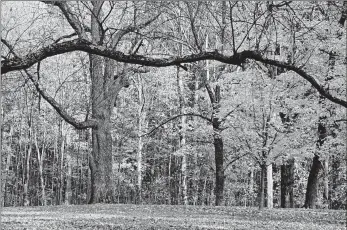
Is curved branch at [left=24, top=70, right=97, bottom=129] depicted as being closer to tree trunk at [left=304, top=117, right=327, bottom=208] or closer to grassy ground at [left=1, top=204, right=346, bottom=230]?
grassy ground at [left=1, top=204, right=346, bottom=230]

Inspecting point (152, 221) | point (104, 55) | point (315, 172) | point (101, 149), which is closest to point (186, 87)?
point (315, 172)

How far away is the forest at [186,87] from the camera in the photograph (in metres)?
7.42

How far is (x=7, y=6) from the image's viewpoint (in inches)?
430

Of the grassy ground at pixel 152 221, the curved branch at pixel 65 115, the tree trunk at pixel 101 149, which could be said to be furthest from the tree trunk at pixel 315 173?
the curved branch at pixel 65 115

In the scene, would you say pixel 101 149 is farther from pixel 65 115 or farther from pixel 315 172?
pixel 315 172

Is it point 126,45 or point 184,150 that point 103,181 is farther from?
point 184,150

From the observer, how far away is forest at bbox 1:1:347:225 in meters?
7.42

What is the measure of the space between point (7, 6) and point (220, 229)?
6.73 m

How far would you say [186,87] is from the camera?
29.5 m

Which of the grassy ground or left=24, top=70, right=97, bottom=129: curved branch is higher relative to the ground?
left=24, top=70, right=97, bottom=129: curved branch

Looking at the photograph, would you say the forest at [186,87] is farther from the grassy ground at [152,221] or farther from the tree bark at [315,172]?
the grassy ground at [152,221]

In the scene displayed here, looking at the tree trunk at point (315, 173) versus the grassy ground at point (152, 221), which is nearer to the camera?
the grassy ground at point (152, 221)

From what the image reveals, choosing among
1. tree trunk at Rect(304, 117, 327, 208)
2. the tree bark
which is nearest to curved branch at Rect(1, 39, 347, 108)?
the tree bark

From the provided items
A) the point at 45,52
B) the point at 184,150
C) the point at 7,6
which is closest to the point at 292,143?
the point at 184,150
